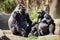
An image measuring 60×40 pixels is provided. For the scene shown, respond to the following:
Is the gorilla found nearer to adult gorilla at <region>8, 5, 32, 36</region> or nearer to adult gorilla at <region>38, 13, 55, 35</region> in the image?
adult gorilla at <region>38, 13, 55, 35</region>

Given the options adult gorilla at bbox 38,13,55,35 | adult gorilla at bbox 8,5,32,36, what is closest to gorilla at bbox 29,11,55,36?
adult gorilla at bbox 38,13,55,35

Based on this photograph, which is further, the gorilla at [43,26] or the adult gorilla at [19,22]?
the adult gorilla at [19,22]

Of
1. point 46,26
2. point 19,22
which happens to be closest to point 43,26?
point 46,26

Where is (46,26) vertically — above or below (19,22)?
below

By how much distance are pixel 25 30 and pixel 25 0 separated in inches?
525

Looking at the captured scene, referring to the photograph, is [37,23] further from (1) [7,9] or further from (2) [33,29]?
(1) [7,9]

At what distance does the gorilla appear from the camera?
8.92 metres

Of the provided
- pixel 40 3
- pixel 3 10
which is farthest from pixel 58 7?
pixel 3 10

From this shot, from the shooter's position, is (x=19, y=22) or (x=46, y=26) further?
(x=19, y=22)

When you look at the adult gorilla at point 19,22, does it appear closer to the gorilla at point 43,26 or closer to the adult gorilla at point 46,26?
the gorilla at point 43,26

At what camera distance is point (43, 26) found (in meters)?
8.95

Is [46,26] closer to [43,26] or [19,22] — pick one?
[43,26]

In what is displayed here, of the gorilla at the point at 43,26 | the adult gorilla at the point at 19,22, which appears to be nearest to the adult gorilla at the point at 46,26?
the gorilla at the point at 43,26

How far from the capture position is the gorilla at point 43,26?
8.92 metres
